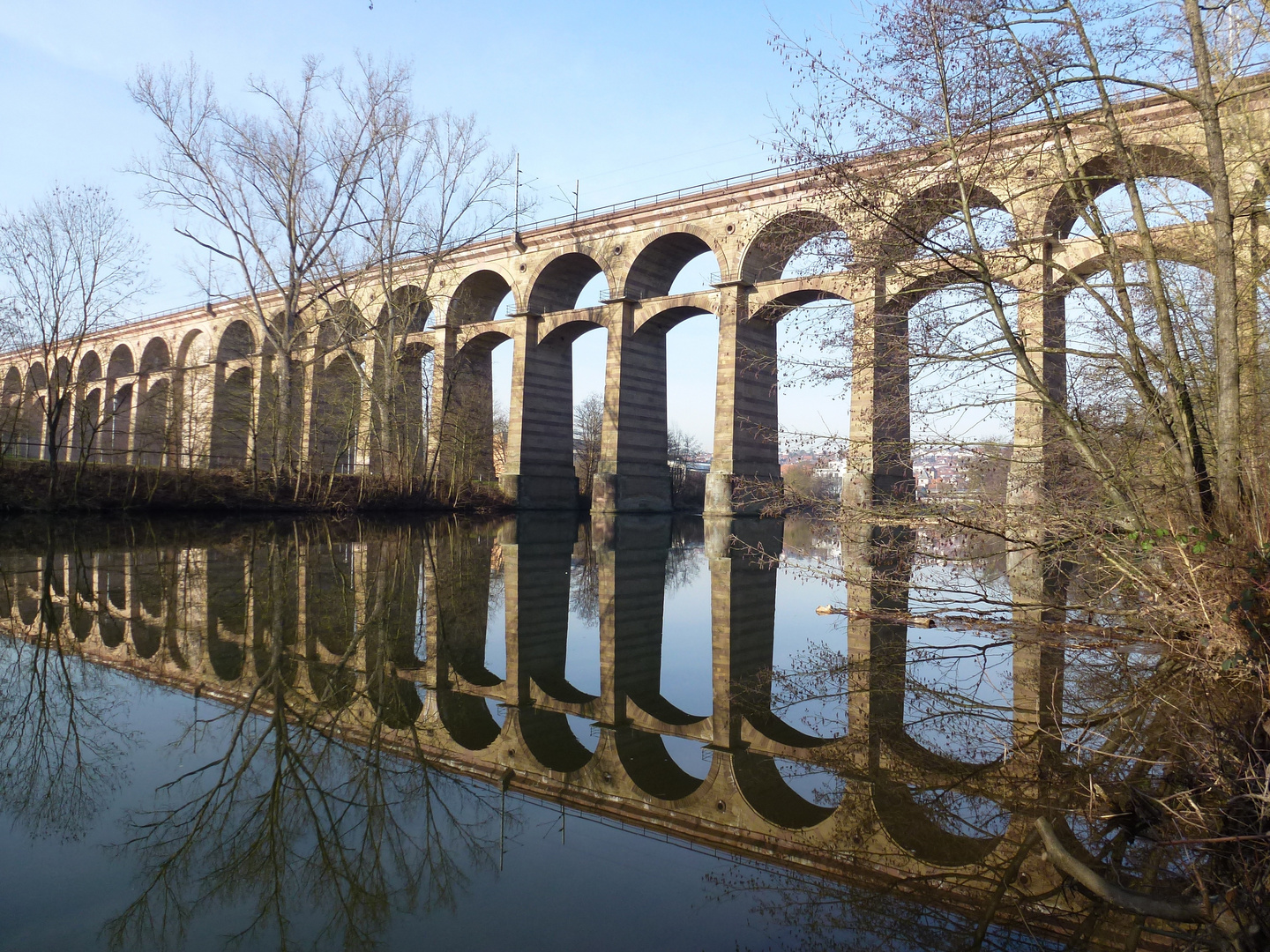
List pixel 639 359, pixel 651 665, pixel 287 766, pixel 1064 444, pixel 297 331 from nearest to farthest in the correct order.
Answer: pixel 287 766 < pixel 651 665 < pixel 1064 444 < pixel 297 331 < pixel 639 359

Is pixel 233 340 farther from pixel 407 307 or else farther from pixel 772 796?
pixel 772 796

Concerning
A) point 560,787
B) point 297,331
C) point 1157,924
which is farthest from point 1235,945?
point 297,331

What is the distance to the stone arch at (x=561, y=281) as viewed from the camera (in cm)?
3091

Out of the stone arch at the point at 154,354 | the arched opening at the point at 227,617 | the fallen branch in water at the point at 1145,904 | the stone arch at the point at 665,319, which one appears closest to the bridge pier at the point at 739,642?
the fallen branch in water at the point at 1145,904

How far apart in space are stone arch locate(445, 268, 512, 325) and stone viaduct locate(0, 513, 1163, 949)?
2485cm

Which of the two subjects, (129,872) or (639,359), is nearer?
(129,872)

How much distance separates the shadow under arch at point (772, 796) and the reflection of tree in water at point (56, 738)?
233 centimetres

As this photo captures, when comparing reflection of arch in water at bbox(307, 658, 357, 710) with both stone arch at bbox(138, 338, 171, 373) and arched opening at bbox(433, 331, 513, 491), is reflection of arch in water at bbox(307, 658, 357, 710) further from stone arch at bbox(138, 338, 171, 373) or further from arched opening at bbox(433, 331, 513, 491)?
stone arch at bbox(138, 338, 171, 373)

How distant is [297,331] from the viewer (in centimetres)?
2211

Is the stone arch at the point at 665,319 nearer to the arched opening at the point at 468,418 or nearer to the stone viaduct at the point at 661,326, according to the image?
the stone viaduct at the point at 661,326

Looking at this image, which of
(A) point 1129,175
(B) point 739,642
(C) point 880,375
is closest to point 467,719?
(B) point 739,642

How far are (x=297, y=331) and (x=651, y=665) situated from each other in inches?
759

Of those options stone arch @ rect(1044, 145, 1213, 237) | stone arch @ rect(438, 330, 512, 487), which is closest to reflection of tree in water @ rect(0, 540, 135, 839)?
Result: stone arch @ rect(1044, 145, 1213, 237)

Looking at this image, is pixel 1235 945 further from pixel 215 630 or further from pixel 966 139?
pixel 215 630
